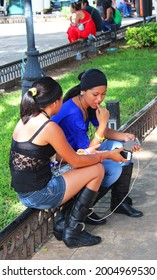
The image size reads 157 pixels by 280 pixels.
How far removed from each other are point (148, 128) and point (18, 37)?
16.3 meters

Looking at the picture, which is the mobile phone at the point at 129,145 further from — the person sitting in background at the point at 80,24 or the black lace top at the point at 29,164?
the person sitting in background at the point at 80,24

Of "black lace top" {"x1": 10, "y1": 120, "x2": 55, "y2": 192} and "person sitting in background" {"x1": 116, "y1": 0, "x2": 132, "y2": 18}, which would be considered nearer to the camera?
"black lace top" {"x1": 10, "y1": 120, "x2": 55, "y2": 192}

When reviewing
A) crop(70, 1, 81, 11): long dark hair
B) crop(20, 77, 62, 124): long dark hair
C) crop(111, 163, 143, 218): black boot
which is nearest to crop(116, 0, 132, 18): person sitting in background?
crop(70, 1, 81, 11): long dark hair

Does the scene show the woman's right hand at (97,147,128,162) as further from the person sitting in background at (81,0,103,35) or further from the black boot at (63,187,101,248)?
the person sitting in background at (81,0,103,35)

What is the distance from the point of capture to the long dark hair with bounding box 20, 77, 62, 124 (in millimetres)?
4203

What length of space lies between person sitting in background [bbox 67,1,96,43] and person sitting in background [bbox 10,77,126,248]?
11025 millimetres

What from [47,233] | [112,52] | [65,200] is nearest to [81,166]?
[65,200]

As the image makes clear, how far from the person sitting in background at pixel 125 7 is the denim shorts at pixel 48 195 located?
29682 millimetres

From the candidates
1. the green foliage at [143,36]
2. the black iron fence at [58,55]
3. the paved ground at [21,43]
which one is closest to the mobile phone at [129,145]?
the black iron fence at [58,55]

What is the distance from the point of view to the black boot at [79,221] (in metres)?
4.36

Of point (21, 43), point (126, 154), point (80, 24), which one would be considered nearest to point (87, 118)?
point (126, 154)

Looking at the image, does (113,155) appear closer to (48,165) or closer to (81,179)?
(81,179)

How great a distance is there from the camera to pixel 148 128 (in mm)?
7633

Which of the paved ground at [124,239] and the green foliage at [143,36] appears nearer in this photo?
the paved ground at [124,239]
